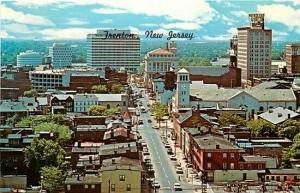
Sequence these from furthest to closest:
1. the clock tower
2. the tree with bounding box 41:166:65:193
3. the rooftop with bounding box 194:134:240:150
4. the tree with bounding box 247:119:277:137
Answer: the clock tower
the tree with bounding box 247:119:277:137
the rooftop with bounding box 194:134:240:150
the tree with bounding box 41:166:65:193

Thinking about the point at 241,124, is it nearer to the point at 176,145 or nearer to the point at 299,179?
the point at 176,145

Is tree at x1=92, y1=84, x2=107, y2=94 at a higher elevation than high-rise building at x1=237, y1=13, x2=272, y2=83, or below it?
below

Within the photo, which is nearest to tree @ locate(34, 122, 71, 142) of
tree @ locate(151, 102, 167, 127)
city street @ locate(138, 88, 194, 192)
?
city street @ locate(138, 88, 194, 192)

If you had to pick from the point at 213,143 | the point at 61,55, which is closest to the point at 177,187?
the point at 213,143

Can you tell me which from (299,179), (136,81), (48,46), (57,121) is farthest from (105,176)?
(48,46)

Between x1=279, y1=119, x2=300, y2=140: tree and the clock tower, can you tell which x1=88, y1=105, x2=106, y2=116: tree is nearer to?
the clock tower

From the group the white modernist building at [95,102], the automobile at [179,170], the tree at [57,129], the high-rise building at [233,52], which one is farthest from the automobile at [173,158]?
the high-rise building at [233,52]

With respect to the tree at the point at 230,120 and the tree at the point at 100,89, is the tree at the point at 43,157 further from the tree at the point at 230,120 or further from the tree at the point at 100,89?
the tree at the point at 100,89
